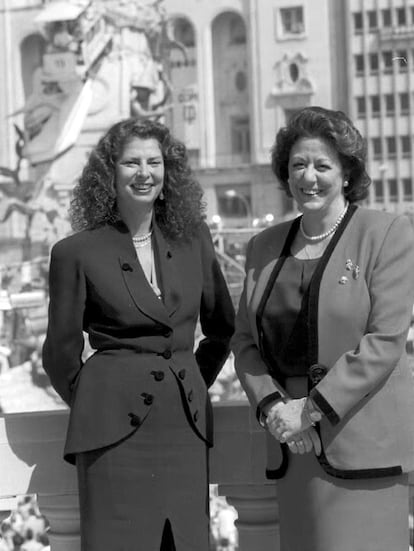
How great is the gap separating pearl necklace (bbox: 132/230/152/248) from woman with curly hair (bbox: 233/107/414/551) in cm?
26

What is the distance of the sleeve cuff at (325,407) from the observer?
7.33 feet

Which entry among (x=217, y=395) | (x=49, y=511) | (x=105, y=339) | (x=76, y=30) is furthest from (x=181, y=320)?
(x=76, y=30)

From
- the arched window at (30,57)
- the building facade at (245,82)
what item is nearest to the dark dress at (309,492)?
the building facade at (245,82)

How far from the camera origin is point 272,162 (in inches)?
98.1

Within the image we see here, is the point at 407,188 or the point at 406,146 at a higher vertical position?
the point at 406,146

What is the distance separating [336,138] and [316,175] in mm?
81

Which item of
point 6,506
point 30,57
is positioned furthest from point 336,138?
point 30,57

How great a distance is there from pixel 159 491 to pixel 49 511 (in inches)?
14.8

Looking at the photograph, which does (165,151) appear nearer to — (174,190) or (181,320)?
(174,190)

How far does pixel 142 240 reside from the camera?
254 centimetres

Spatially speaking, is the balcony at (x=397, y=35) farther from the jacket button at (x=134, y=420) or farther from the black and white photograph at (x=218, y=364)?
the jacket button at (x=134, y=420)

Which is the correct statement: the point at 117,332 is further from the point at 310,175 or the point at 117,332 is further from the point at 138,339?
the point at 310,175

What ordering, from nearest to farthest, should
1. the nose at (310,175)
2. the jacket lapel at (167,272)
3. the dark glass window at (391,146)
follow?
1. the nose at (310,175)
2. the jacket lapel at (167,272)
3. the dark glass window at (391,146)

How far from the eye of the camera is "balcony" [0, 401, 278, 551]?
8.62 ft
